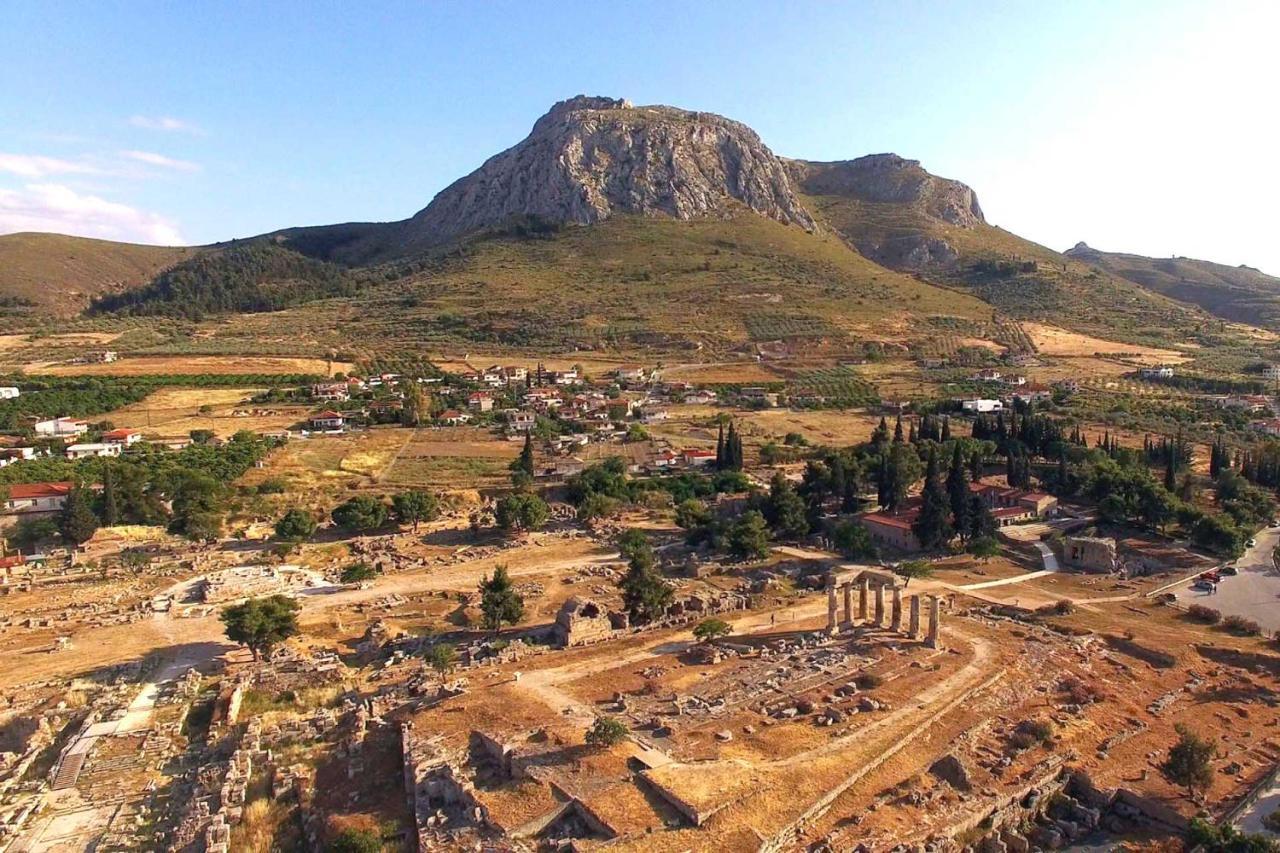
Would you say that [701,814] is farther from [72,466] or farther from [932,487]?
[72,466]

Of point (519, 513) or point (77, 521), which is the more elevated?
point (519, 513)

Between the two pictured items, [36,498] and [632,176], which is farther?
[632,176]

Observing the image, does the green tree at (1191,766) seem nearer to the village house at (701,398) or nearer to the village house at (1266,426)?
the village house at (1266,426)

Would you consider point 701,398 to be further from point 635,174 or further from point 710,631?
point 635,174

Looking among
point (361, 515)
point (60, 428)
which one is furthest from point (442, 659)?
point (60, 428)

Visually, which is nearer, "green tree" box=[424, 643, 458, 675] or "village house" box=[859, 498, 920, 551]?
"green tree" box=[424, 643, 458, 675]

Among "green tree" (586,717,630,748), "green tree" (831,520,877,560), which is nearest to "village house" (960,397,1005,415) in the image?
"green tree" (831,520,877,560)

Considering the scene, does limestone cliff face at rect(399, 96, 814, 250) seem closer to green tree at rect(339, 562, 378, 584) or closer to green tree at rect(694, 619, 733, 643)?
green tree at rect(339, 562, 378, 584)

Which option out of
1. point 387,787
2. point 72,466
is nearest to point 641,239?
point 72,466
